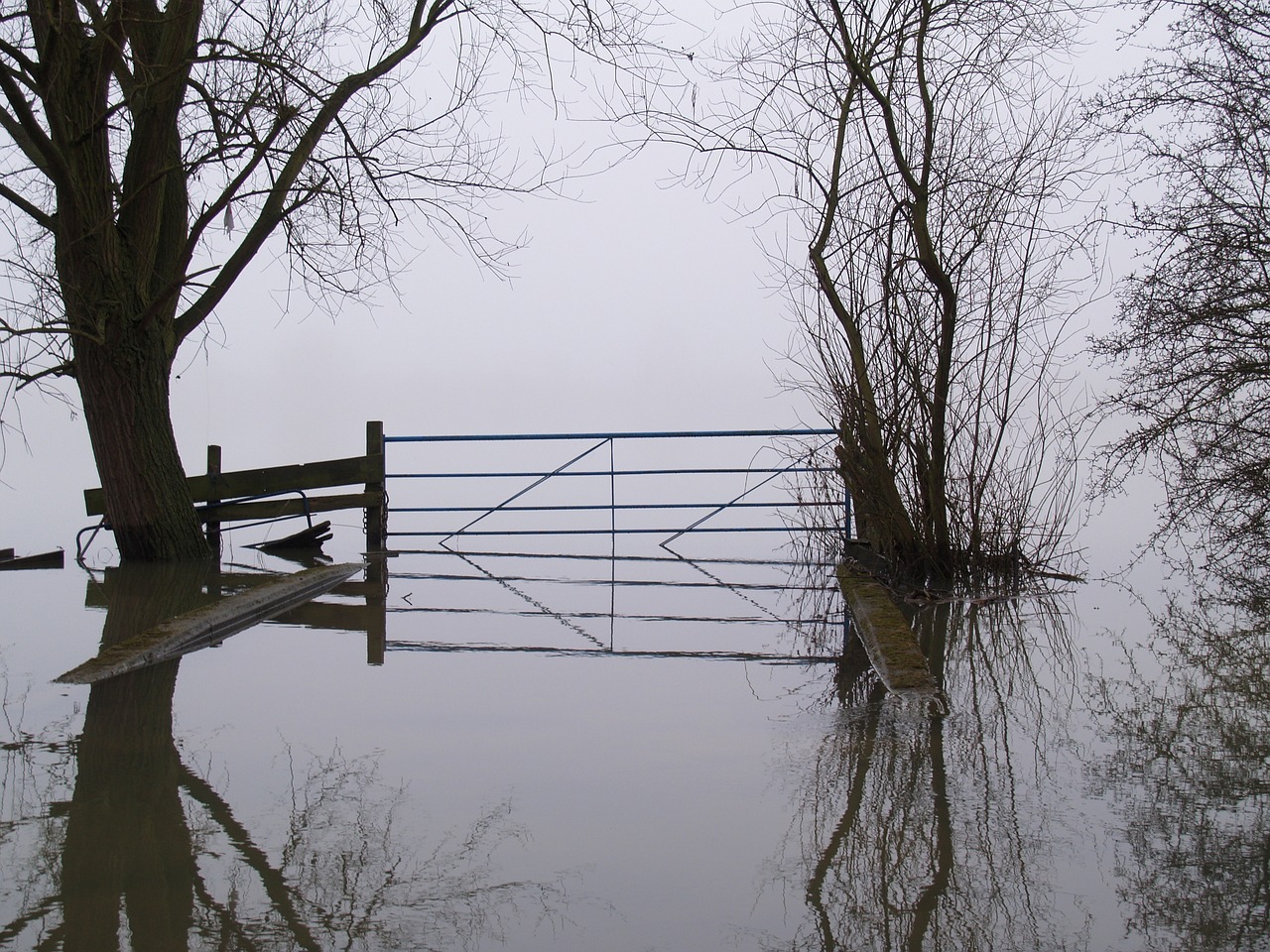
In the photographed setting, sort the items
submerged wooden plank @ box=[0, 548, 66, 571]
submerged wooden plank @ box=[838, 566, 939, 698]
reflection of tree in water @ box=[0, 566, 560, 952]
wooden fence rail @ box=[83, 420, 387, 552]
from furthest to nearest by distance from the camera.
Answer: wooden fence rail @ box=[83, 420, 387, 552], submerged wooden plank @ box=[0, 548, 66, 571], submerged wooden plank @ box=[838, 566, 939, 698], reflection of tree in water @ box=[0, 566, 560, 952]

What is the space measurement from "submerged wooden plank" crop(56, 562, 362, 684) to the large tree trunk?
190 cm

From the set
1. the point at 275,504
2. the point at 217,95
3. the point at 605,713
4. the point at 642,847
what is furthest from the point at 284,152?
the point at 642,847

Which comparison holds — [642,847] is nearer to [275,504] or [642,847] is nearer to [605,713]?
[605,713]

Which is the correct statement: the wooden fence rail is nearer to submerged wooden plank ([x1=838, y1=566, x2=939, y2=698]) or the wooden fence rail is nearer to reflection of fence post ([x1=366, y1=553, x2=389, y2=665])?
reflection of fence post ([x1=366, y1=553, x2=389, y2=665])

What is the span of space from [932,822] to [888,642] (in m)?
1.80

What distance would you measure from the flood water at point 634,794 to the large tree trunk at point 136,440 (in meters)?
3.13

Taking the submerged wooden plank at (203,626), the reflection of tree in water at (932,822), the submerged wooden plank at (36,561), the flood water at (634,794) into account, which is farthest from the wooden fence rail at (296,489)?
the reflection of tree in water at (932,822)

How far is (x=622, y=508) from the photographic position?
9172 mm

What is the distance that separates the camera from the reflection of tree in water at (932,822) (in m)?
1.97

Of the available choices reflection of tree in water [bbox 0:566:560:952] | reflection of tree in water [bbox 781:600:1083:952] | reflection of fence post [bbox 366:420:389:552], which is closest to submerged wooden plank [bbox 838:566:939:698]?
reflection of tree in water [bbox 781:600:1083:952]

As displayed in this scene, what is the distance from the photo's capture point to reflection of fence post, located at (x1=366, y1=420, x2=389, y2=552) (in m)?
9.23

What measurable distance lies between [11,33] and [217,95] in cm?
140

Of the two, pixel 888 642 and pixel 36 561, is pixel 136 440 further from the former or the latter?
pixel 888 642

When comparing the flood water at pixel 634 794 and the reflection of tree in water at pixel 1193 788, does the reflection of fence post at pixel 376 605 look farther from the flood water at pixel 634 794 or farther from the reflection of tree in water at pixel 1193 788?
the reflection of tree in water at pixel 1193 788
